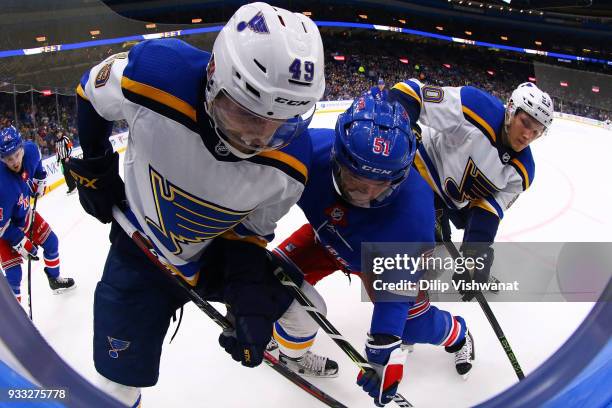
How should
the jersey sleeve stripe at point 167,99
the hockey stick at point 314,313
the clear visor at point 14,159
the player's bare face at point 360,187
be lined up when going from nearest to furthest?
1. the jersey sleeve stripe at point 167,99
2. the player's bare face at point 360,187
3. the hockey stick at point 314,313
4. the clear visor at point 14,159

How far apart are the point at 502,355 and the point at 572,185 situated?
141 inches

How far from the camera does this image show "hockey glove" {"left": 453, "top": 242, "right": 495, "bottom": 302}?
2102mm

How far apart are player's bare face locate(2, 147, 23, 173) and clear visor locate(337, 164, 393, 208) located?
196 cm

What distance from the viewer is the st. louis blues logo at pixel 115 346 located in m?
1.34

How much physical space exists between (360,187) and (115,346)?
882 mm

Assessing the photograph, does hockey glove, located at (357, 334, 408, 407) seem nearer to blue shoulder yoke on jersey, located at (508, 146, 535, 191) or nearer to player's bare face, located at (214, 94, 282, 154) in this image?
player's bare face, located at (214, 94, 282, 154)

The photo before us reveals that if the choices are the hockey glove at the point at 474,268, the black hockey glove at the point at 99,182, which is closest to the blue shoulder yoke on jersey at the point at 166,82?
the black hockey glove at the point at 99,182

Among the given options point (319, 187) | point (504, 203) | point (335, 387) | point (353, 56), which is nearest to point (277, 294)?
point (319, 187)

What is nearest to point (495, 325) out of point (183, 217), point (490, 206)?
point (490, 206)

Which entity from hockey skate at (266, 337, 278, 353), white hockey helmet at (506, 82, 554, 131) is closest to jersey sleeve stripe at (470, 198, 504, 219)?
white hockey helmet at (506, 82, 554, 131)

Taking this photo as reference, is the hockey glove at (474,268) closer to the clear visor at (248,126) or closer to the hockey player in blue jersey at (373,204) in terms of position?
the hockey player in blue jersey at (373,204)

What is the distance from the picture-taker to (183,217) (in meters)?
1.25

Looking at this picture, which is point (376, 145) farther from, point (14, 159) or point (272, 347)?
point (14, 159)

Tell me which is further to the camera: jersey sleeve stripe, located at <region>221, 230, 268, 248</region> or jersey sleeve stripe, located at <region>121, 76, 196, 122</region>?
jersey sleeve stripe, located at <region>221, 230, 268, 248</region>
